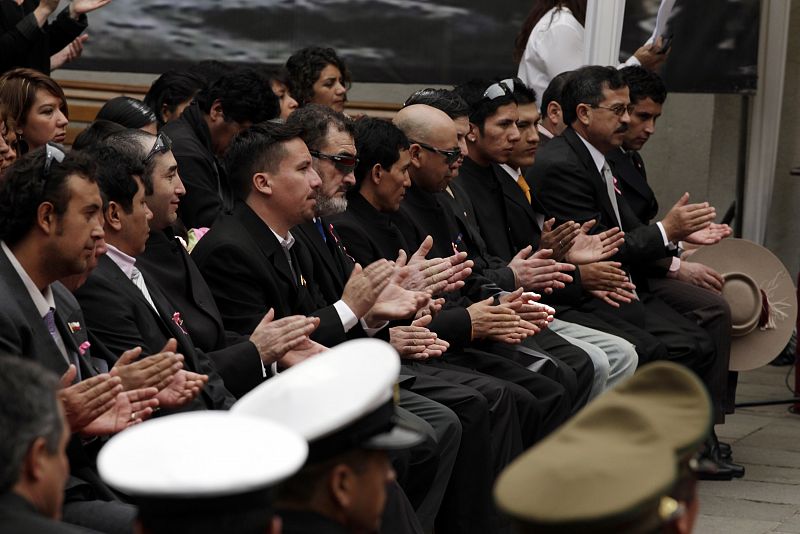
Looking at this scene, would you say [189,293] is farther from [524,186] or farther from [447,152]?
[524,186]

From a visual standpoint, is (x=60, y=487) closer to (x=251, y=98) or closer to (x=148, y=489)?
(x=148, y=489)

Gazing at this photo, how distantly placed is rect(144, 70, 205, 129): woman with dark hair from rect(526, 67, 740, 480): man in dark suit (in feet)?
5.50

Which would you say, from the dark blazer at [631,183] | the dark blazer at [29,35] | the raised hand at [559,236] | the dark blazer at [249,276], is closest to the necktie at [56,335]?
the dark blazer at [249,276]

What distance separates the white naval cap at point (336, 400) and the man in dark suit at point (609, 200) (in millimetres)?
4475

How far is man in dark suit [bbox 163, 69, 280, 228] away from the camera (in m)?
5.87

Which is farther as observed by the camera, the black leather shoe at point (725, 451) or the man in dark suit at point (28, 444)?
the black leather shoe at point (725, 451)

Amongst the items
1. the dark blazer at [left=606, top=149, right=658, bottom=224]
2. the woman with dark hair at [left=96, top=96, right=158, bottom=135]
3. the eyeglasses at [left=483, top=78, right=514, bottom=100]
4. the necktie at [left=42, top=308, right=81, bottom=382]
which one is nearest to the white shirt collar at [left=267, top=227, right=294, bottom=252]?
the woman with dark hair at [left=96, top=96, right=158, bottom=135]

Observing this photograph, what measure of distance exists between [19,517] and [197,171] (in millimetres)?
3863

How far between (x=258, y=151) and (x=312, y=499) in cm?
285

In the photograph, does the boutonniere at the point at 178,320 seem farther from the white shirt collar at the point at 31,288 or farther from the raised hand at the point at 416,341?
the raised hand at the point at 416,341

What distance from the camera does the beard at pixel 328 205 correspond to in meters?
5.01

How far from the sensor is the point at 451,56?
855 cm

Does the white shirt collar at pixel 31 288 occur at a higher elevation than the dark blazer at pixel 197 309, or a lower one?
higher

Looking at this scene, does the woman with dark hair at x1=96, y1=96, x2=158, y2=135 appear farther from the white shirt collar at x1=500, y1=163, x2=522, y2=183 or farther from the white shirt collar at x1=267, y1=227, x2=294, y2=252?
the white shirt collar at x1=500, y1=163, x2=522, y2=183
